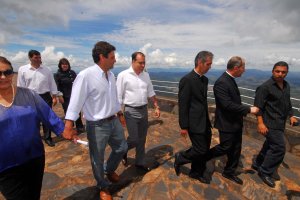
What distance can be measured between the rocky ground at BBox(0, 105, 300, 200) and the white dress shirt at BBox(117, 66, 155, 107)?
1312 mm

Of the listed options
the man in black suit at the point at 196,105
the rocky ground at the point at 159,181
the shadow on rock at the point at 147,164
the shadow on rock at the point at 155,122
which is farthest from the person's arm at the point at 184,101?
the shadow on rock at the point at 155,122

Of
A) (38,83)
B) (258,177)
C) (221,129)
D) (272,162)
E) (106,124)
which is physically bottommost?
(258,177)

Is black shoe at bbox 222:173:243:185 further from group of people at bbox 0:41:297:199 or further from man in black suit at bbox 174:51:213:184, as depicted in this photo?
man in black suit at bbox 174:51:213:184

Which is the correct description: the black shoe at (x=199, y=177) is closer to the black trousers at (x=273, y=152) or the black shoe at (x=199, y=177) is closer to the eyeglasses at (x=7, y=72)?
the black trousers at (x=273, y=152)

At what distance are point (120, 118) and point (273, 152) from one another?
273cm

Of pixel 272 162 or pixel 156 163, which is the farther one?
pixel 156 163

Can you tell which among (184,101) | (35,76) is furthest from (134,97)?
(35,76)

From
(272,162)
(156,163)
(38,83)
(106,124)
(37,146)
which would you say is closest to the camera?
(37,146)

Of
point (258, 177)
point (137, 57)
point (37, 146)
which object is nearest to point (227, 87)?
point (137, 57)

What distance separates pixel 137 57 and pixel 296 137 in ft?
14.3

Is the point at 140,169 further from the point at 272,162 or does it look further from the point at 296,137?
the point at 296,137

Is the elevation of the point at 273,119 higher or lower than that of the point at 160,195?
higher

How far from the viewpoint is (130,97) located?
4.27 m

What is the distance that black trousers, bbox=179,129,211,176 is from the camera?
3893mm
